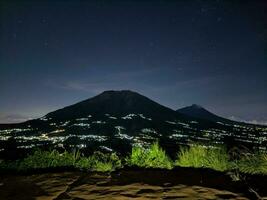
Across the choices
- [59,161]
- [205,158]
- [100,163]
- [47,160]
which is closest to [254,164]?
[205,158]

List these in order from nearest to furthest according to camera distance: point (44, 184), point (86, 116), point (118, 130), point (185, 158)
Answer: point (44, 184) < point (185, 158) < point (118, 130) < point (86, 116)

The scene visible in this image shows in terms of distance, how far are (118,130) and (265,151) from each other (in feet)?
550

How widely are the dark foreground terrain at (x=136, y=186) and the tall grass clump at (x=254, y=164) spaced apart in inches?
30.1

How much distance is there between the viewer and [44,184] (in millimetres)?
7215

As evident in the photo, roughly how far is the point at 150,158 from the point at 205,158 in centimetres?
150

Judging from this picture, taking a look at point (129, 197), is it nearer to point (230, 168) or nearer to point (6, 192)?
point (6, 192)

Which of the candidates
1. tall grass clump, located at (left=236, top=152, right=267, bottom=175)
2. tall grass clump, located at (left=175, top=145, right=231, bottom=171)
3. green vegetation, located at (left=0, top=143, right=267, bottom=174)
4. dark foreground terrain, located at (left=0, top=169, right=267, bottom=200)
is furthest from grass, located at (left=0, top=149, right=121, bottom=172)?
tall grass clump, located at (left=236, top=152, right=267, bottom=175)

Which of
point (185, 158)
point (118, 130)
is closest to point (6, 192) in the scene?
point (185, 158)

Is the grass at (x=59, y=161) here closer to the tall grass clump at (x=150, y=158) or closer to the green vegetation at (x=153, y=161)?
the green vegetation at (x=153, y=161)

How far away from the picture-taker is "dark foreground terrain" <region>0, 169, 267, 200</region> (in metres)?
5.99

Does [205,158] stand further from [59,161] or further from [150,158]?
[59,161]

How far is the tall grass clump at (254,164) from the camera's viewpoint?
7950mm

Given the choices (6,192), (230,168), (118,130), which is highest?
(118,130)

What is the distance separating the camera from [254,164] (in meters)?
8.11
